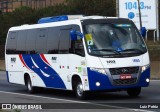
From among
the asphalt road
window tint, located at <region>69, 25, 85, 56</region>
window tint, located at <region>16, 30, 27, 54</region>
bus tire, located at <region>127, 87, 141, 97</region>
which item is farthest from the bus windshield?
window tint, located at <region>16, 30, 27, 54</region>

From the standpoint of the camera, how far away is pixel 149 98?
61.2 feet

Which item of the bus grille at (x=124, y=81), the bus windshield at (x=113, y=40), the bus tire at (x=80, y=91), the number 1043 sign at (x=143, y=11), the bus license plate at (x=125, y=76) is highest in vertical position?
the bus windshield at (x=113, y=40)

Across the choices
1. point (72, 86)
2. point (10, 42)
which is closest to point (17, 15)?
point (10, 42)

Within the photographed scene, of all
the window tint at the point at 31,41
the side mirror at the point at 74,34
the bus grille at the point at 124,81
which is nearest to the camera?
the bus grille at the point at 124,81

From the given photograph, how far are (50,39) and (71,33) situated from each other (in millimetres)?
2781

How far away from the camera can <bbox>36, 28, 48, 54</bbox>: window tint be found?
22219 millimetres

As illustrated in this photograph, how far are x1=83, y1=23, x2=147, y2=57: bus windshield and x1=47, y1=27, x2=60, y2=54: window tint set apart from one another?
2.20 meters

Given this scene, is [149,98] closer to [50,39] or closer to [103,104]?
[103,104]

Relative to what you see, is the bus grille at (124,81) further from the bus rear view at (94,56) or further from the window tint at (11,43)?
the window tint at (11,43)

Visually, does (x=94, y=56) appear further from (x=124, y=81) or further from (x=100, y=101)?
(x=100, y=101)

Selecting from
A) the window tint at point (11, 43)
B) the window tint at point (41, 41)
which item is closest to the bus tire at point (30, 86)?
the window tint at point (41, 41)

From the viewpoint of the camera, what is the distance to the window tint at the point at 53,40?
21.1 metres

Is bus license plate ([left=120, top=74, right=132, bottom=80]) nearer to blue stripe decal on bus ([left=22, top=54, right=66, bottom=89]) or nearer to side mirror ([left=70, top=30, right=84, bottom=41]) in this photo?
side mirror ([left=70, top=30, right=84, bottom=41])

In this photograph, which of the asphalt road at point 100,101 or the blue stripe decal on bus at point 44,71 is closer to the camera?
the asphalt road at point 100,101
